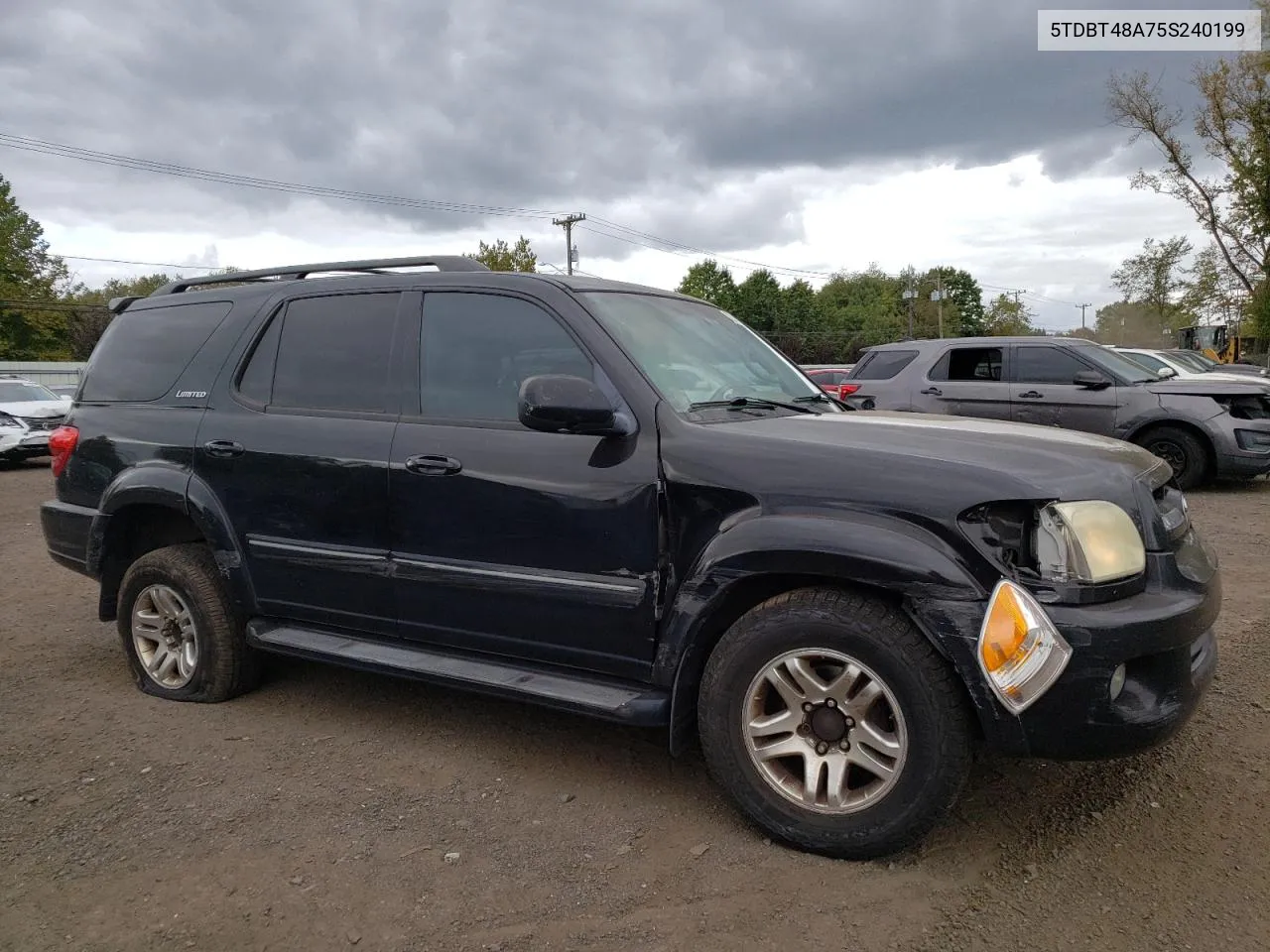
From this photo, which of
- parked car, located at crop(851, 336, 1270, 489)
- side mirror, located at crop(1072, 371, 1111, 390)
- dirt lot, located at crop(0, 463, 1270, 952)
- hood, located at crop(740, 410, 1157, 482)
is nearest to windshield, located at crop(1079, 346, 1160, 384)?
parked car, located at crop(851, 336, 1270, 489)

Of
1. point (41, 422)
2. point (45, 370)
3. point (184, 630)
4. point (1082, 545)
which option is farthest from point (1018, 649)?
point (45, 370)

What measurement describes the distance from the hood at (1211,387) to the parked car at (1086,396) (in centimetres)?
1

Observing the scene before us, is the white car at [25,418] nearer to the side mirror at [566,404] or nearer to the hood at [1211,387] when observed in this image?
the side mirror at [566,404]

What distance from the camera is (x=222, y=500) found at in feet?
13.1

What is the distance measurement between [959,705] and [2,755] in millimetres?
3598

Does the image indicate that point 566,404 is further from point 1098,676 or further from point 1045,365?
point 1045,365

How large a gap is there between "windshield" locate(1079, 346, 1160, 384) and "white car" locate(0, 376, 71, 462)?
14884mm

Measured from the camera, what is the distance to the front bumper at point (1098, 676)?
250cm

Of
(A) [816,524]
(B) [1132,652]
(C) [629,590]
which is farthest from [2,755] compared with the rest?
(B) [1132,652]

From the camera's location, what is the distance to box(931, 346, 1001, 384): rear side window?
10.7m

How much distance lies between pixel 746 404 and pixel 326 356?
1760 millimetres

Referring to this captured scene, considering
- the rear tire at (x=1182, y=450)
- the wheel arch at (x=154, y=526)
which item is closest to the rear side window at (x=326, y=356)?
the wheel arch at (x=154, y=526)

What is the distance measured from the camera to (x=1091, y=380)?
10.1 metres

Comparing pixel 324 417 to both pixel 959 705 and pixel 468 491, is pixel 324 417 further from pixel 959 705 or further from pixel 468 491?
pixel 959 705
